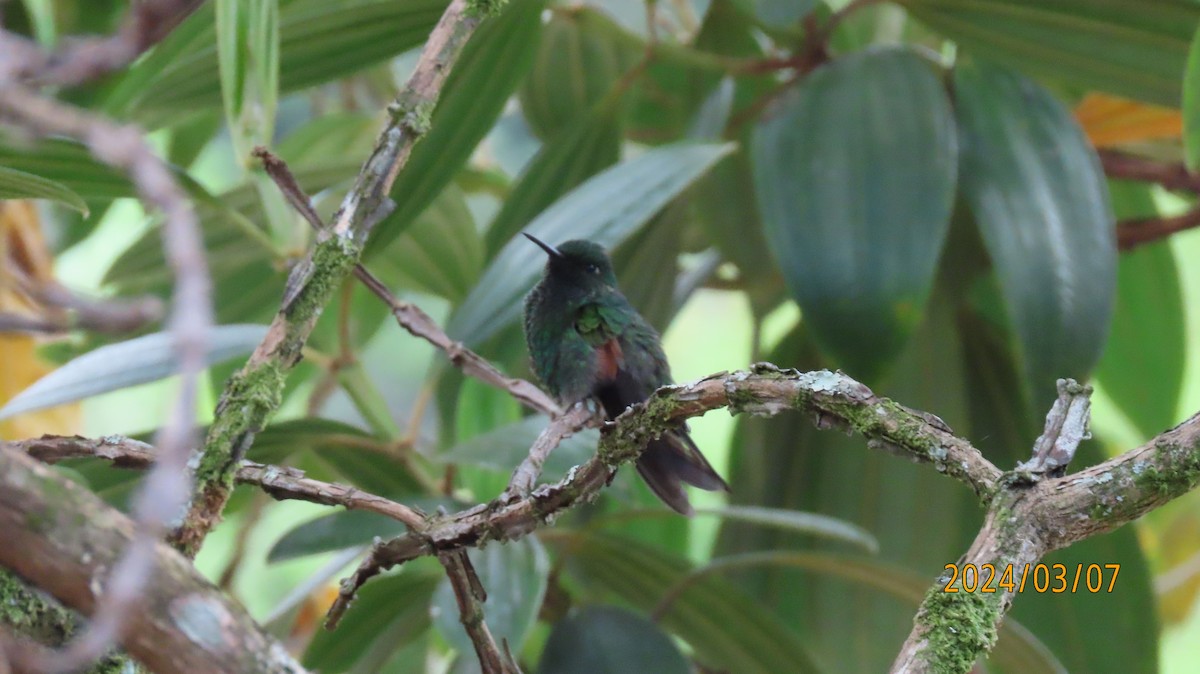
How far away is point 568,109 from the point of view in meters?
2.70

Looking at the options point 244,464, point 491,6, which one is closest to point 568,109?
point 491,6

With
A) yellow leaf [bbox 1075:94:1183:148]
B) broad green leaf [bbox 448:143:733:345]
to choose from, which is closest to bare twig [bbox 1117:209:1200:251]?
yellow leaf [bbox 1075:94:1183:148]

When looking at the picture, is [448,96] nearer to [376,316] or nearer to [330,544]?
[330,544]

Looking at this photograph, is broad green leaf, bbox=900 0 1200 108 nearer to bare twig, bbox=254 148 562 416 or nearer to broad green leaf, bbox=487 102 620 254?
broad green leaf, bbox=487 102 620 254

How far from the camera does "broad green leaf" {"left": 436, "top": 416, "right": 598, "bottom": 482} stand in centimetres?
161

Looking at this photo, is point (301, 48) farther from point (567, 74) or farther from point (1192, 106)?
point (1192, 106)

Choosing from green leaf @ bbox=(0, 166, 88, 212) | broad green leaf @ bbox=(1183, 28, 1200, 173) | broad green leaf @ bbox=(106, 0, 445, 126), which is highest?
broad green leaf @ bbox=(106, 0, 445, 126)

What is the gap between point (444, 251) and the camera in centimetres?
220

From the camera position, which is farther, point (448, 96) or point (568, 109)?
point (568, 109)

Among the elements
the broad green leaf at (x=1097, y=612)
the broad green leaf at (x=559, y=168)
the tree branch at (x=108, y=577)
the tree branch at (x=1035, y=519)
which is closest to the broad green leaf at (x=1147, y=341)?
the broad green leaf at (x=1097, y=612)

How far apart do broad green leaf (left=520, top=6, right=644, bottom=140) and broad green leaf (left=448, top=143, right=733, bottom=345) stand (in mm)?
762

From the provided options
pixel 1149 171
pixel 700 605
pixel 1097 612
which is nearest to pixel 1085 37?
pixel 1149 171

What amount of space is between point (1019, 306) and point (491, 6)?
3.67 ft

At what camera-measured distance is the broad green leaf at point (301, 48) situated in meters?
1.71
